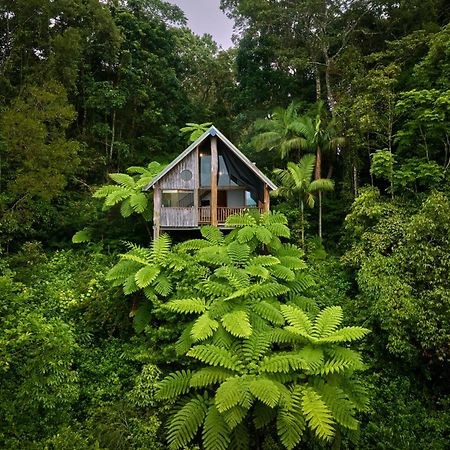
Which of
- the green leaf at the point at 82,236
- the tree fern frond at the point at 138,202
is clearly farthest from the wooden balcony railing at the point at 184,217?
the green leaf at the point at 82,236

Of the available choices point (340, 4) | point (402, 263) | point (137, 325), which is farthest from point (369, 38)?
point (137, 325)

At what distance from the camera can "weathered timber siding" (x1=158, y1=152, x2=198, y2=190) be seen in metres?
12.7

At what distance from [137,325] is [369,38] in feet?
52.4

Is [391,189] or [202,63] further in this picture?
[202,63]

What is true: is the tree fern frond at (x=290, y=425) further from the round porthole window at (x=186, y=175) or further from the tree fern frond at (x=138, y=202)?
the round porthole window at (x=186, y=175)

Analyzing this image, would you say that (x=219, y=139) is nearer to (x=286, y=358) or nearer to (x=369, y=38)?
(x=286, y=358)

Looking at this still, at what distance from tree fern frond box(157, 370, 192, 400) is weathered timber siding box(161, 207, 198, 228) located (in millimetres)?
6324

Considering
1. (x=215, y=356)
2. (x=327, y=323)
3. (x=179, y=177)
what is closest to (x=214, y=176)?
(x=179, y=177)

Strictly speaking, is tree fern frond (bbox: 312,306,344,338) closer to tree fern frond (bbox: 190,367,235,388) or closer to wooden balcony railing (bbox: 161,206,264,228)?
tree fern frond (bbox: 190,367,235,388)

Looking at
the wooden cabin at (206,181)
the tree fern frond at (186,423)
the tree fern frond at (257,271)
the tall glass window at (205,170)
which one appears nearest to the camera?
the tree fern frond at (186,423)

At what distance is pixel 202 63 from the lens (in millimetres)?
23062

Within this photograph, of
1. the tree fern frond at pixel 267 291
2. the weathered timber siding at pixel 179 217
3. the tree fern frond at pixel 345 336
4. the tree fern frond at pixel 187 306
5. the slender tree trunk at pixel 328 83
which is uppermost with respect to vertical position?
the slender tree trunk at pixel 328 83

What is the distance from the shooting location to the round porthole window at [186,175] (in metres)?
12.9

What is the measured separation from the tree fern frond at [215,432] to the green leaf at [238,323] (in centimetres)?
132
